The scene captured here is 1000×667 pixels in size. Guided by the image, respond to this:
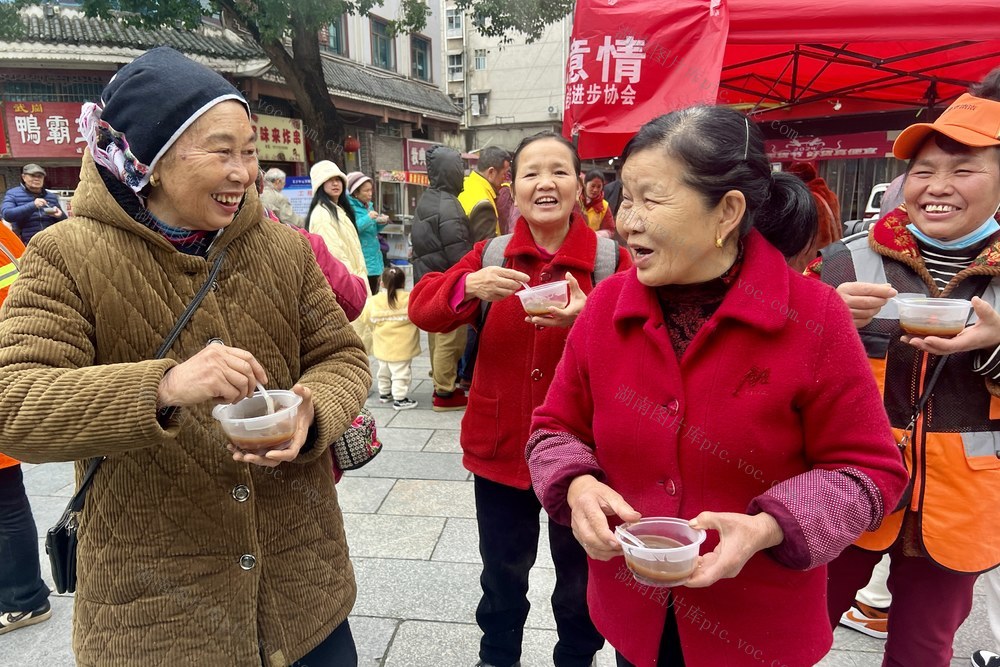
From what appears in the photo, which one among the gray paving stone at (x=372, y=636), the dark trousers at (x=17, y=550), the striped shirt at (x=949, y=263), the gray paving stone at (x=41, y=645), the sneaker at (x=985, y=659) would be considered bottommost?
the gray paving stone at (x=41, y=645)

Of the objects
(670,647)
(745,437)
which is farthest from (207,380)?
(670,647)

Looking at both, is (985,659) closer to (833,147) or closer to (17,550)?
(17,550)

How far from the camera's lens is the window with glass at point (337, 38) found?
660 inches

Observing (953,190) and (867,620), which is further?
(867,620)

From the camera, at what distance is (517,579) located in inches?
90.2

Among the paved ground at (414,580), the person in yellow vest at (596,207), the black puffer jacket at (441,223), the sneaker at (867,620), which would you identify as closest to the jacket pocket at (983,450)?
the paved ground at (414,580)

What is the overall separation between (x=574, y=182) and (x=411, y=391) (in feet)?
14.0

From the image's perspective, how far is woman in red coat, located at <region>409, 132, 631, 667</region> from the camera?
A: 220cm

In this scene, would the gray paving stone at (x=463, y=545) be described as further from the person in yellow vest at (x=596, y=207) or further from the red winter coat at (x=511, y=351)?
the person in yellow vest at (x=596, y=207)

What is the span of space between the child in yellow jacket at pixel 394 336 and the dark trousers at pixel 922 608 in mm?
4129

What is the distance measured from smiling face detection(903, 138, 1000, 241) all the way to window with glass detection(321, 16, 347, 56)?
56.8 feet

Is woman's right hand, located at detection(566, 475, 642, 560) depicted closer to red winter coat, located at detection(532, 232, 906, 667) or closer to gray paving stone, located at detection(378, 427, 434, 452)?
red winter coat, located at detection(532, 232, 906, 667)

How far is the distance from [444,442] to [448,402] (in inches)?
32.6

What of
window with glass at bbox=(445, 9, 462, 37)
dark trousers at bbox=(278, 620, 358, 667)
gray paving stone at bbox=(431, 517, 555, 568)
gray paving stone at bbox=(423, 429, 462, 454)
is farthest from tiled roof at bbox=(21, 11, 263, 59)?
window with glass at bbox=(445, 9, 462, 37)
